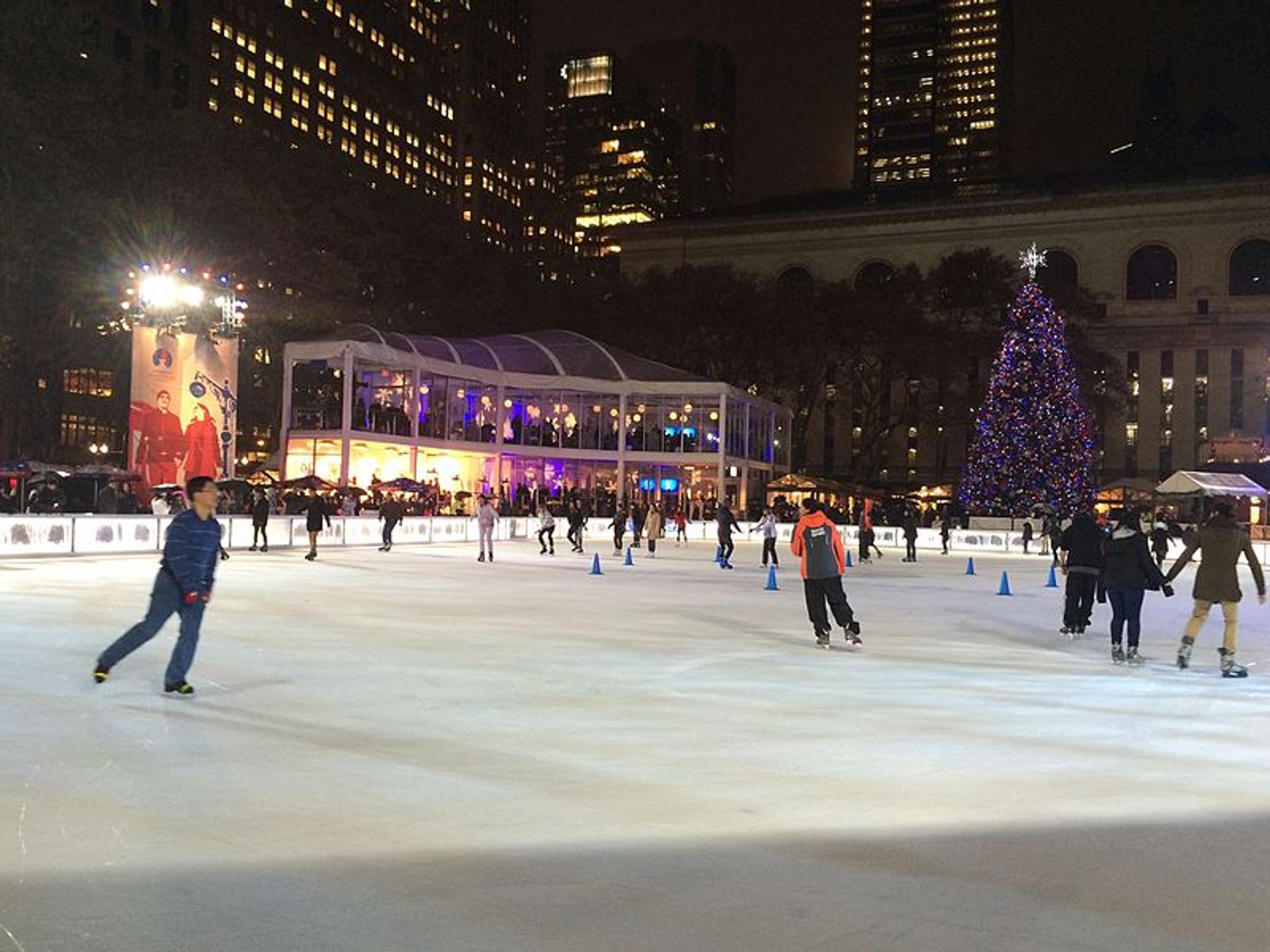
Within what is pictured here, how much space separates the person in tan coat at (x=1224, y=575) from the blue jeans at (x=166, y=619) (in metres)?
8.24

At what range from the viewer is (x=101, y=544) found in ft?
76.9

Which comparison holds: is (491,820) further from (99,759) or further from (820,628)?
(820,628)

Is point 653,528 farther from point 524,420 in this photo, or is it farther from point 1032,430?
point 524,420

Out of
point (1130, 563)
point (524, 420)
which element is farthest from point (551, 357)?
point (1130, 563)

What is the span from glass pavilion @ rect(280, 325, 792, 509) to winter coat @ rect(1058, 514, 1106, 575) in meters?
33.6

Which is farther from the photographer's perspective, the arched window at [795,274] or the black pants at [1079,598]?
the arched window at [795,274]

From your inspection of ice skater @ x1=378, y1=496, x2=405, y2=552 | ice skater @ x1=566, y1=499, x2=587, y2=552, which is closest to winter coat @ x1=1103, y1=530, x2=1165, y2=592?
ice skater @ x1=378, y1=496, x2=405, y2=552

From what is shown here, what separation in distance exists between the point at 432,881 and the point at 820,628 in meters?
8.17

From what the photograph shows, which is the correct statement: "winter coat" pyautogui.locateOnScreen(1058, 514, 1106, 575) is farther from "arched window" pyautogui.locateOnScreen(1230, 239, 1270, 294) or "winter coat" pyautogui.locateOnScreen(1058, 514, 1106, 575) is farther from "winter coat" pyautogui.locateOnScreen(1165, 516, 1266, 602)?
"arched window" pyautogui.locateOnScreen(1230, 239, 1270, 294)

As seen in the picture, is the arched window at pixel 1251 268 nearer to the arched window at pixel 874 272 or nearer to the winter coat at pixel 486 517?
the arched window at pixel 874 272

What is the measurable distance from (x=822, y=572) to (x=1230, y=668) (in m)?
3.84

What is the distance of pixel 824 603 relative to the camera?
1221 cm

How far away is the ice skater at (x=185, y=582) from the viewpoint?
7.97 metres

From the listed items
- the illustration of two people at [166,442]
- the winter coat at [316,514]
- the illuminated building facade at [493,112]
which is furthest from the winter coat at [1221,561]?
the illuminated building facade at [493,112]
